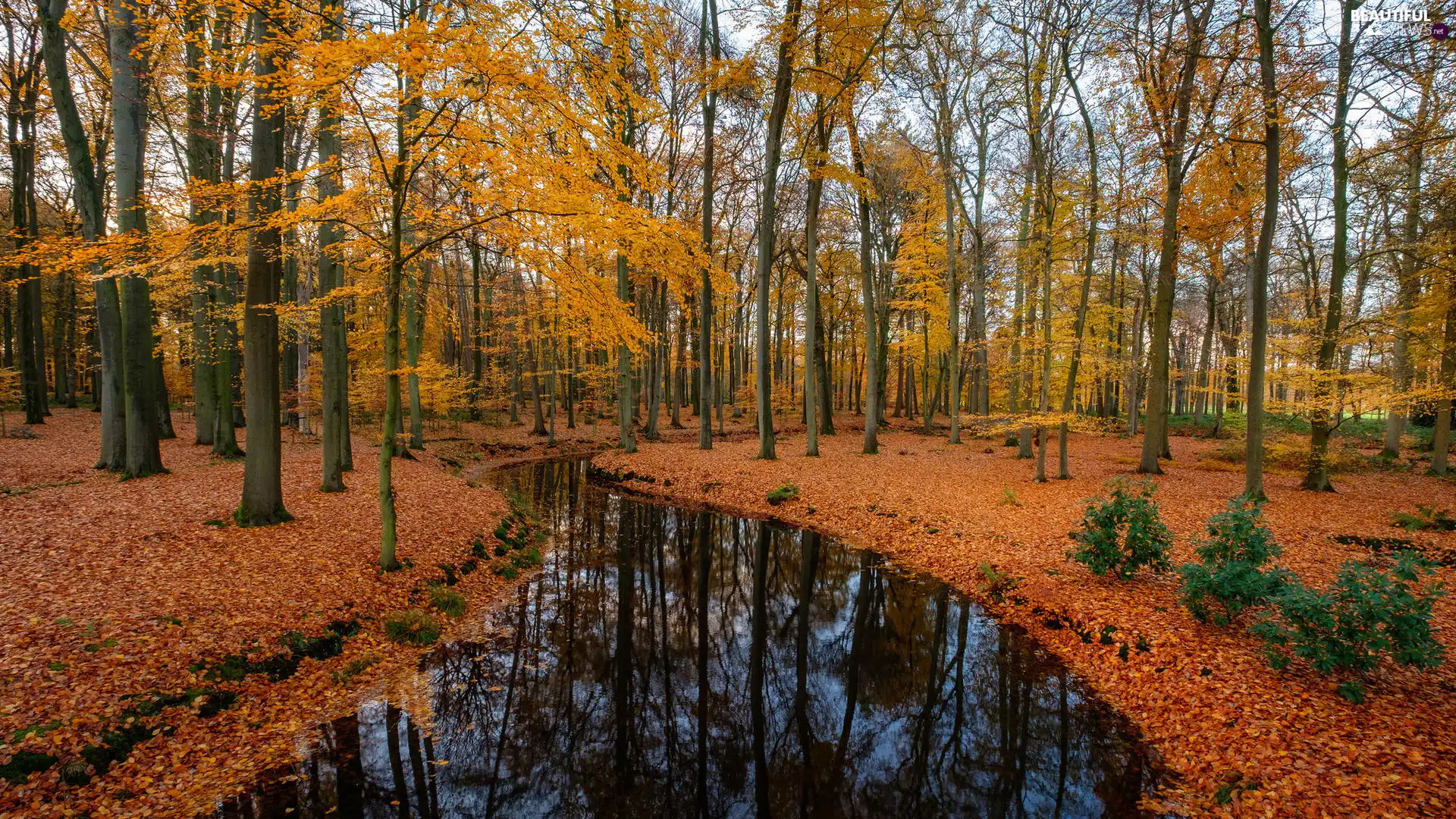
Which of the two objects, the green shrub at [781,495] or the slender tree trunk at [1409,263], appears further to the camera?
the green shrub at [781,495]

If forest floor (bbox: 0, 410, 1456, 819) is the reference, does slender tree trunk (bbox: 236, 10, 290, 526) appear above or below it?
above

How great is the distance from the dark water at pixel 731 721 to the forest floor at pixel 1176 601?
49cm

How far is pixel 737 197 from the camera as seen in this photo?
22.6 metres

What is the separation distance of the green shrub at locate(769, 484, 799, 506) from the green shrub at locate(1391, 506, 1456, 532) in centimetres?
950

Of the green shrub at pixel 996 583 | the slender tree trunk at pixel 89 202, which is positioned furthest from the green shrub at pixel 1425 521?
the slender tree trunk at pixel 89 202

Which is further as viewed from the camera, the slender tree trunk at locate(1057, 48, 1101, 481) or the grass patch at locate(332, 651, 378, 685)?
the slender tree trunk at locate(1057, 48, 1101, 481)

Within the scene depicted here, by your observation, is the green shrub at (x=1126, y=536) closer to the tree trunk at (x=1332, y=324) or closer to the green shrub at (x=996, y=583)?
the green shrub at (x=996, y=583)

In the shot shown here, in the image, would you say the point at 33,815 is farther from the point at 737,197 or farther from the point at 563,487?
the point at 737,197

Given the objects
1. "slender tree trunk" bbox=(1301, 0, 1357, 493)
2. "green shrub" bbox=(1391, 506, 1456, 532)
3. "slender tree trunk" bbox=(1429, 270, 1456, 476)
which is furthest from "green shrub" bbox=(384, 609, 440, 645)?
"slender tree trunk" bbox=(1429, 270, 1456, 476)

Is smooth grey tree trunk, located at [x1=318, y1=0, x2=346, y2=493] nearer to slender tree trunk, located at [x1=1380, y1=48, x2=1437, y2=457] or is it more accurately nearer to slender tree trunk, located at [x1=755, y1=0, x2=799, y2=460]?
slender tree trunk, located at [x1=755, y1=0, x2=799, y2=460]

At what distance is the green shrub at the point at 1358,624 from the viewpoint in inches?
167

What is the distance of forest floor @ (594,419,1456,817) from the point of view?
380 centimetres

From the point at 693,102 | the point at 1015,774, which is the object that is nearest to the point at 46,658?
the point at 1015,774

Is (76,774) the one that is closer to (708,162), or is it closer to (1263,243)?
(1263,243)
